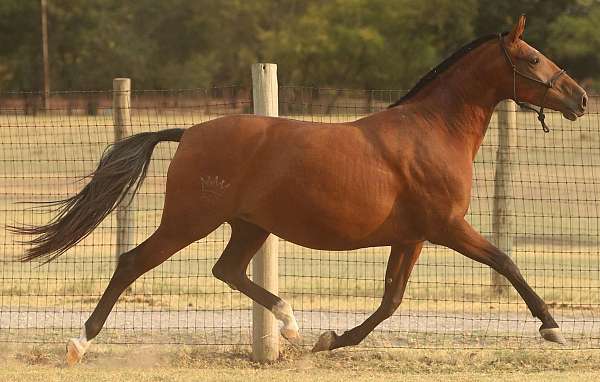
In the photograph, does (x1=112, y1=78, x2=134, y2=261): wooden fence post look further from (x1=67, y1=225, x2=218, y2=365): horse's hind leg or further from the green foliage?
the green foliage

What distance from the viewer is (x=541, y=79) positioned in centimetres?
767

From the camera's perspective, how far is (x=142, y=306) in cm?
1092

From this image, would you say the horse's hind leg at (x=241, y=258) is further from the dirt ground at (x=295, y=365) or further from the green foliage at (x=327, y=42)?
the green foliage at (x=327, y=42)

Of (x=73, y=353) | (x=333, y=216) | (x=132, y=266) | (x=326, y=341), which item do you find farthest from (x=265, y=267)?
(x=73, y=353)

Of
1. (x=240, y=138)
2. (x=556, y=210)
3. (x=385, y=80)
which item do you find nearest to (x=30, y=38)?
(x=385, y=80)

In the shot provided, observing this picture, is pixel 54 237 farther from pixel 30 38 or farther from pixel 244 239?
pixel 30 38

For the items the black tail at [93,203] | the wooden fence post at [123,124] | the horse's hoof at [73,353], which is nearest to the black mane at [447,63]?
the black tail at [93,203]

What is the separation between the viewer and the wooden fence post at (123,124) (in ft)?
36.9

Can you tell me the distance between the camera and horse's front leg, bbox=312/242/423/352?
8.12m

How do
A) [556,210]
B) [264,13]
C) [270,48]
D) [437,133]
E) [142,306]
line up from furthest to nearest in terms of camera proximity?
[264,13] < [270,48] < [556,210] < [142,306] < [437,133]

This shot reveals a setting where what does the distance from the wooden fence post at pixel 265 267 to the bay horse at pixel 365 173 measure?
0.87 m

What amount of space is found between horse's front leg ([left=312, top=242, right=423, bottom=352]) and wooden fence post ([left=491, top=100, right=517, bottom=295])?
3.73 meters

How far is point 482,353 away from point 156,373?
2.55 m

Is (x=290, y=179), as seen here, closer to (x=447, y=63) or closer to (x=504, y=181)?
(x=447, y=63)
